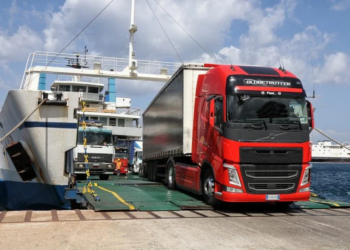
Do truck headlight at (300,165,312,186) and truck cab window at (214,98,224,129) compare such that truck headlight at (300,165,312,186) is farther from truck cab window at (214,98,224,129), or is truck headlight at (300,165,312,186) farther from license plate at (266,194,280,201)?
truck cab window at (214,98,224,129)

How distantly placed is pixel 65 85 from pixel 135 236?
3281cm

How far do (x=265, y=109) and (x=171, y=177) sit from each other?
546 centimetres

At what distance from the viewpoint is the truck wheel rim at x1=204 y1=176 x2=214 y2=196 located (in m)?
9.81

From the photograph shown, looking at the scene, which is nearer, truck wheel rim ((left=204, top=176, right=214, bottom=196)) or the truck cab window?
the truck cab window

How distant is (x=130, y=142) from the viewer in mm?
37812

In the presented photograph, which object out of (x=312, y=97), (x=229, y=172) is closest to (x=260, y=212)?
(x=229, y=172)

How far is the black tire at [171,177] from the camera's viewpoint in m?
13.4

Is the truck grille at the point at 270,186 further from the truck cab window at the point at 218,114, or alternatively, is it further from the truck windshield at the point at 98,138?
the truck windshield at the point at 98,138

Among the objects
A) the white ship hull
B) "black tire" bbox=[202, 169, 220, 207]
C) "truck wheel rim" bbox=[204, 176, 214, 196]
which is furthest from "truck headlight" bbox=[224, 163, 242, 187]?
the white ship hull

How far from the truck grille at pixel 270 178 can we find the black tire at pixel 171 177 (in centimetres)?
460

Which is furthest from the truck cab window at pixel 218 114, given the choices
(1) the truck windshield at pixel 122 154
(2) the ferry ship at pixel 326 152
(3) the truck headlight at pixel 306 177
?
(2) the ferry ship at pixel 326 152

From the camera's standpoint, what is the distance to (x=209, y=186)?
9.98 meters

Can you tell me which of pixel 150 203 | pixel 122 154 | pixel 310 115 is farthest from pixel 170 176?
pixel 122 154

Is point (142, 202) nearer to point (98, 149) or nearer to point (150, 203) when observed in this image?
point (150, 203)
